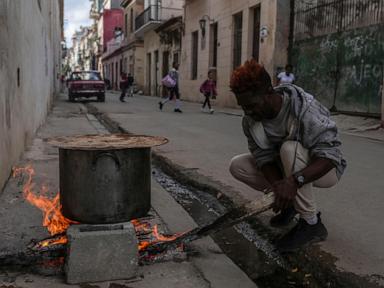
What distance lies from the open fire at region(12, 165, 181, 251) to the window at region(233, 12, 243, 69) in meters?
16.4

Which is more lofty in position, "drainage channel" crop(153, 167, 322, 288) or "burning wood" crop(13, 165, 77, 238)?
"burning wood" crop(13, 165, 77, 238)

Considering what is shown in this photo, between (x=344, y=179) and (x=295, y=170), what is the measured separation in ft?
8.99

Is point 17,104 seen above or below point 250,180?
above

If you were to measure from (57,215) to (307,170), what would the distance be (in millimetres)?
1956

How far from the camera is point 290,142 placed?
10.1 feet

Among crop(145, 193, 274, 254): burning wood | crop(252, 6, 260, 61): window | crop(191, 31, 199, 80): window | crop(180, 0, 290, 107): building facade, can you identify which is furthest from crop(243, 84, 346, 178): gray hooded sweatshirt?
crop(191, 31, 199, 80): window

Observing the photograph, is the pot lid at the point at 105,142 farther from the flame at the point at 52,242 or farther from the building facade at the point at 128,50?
the building facade at the point at 128,50

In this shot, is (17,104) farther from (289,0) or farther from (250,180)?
(289,0)

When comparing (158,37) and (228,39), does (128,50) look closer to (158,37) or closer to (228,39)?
(158,37)

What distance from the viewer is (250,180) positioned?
3572 millimetres

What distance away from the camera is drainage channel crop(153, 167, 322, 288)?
10.1 feet

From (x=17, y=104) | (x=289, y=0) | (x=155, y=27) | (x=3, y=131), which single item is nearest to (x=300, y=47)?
(x=289, y=0)

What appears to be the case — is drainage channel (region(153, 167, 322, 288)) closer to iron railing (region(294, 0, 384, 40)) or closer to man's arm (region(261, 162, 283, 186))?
man's arm (region(261, 162, 283, 186))

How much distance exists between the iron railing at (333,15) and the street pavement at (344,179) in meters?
2.76
